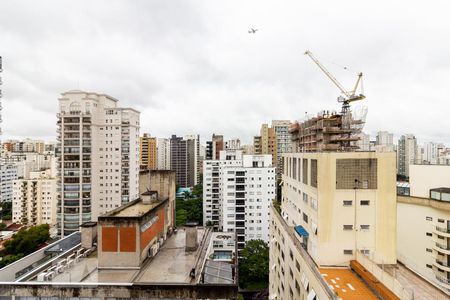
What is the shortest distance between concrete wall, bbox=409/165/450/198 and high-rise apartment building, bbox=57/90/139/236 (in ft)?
146

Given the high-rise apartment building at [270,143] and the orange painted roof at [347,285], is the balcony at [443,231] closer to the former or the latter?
the orange painted roof at [347,285]

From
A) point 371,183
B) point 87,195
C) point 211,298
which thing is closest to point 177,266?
point 211,298

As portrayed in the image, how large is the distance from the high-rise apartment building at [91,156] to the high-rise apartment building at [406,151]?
80812mm

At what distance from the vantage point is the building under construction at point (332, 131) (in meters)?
27.8

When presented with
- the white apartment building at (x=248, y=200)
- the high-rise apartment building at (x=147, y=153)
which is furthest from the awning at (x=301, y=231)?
the high-rise apartment building at (x=147, y=153)

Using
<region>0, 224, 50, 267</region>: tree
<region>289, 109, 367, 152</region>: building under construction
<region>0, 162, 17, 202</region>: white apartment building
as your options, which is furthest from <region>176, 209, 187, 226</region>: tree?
<region>0, 162, 17, 202</region>: white apartment building

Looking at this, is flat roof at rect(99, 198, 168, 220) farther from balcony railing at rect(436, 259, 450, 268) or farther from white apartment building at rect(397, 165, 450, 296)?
balcony railing at rect(436, 259, 450, 268)

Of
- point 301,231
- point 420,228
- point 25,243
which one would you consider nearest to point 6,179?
point 25,243

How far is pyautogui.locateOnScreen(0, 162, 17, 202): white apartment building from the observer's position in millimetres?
86000

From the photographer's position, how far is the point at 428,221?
25.7 metres

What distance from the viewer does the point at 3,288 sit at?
1435 cm

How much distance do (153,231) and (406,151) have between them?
89557 millimetres

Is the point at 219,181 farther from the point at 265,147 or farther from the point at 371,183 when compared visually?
the point at 371,183

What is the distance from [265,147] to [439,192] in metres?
60.3
